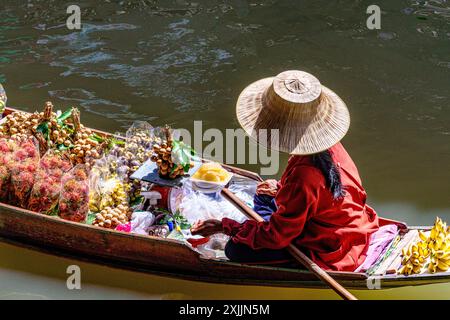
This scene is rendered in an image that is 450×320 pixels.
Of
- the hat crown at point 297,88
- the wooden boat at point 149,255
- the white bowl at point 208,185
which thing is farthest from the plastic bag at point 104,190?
the hat crown at point 297,88

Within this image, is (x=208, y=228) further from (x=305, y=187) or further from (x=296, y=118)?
(x=296, y=118)

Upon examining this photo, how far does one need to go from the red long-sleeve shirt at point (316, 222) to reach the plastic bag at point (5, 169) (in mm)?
1589

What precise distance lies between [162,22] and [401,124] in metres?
3.62

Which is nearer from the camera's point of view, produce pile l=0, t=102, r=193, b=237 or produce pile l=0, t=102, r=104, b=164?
produce pile l=0, t=102, r=193, b=237

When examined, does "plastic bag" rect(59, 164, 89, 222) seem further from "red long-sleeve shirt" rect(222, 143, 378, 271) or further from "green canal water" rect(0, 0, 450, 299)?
"red long-sleeve shirt" rect(222, 143, 378, 271)

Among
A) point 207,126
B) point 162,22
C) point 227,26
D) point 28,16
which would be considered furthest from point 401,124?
point 28,16

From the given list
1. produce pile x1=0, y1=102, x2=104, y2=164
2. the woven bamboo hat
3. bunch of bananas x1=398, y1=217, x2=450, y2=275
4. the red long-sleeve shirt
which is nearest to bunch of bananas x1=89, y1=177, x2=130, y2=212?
produce pile x1=0, y1=102, x2=104, y2=164

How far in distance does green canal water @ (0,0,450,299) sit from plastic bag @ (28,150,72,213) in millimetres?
393

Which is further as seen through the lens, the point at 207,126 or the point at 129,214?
the point at 207,126

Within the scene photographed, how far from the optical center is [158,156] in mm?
4199

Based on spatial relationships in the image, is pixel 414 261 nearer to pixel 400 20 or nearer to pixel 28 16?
pixel 400 20

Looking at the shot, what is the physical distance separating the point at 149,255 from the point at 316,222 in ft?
3.76

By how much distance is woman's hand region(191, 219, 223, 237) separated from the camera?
12.3 feet

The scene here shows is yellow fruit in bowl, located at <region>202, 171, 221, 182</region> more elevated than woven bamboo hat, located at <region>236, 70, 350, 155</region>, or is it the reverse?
woven bamboo hat, located at <region>236, 70, 350, 155</region>
